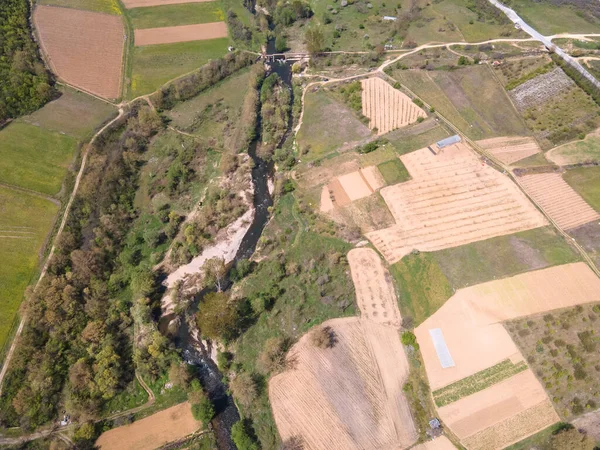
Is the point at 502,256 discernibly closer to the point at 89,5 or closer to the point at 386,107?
the point at 386,107

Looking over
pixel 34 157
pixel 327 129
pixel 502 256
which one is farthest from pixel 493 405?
pixel 34 157

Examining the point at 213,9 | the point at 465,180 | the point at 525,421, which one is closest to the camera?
the point at 525,421

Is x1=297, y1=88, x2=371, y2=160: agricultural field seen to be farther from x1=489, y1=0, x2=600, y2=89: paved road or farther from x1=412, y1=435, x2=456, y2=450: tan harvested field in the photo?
x1=412, y1=435, x2=456, y2=450: tan harvested field

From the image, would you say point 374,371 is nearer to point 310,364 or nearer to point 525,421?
point 310,364

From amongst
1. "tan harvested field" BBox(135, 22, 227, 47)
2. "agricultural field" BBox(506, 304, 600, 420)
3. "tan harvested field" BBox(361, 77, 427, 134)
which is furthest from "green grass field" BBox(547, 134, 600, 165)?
"tan harvested field" BBox(135, 22, 227, 47)

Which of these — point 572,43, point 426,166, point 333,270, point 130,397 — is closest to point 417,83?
point 426,166

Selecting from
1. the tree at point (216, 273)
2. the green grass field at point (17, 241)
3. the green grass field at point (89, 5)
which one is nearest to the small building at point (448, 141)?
the tree at point (216, 273)
